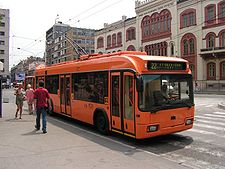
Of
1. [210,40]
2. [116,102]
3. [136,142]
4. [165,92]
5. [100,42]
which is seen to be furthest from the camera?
[100,42]

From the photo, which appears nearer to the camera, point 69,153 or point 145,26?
point 69,153

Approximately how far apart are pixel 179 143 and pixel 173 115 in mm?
907

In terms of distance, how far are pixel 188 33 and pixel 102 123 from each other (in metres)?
42.1

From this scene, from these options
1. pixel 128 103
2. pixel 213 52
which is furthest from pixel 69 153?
pixel 213 52

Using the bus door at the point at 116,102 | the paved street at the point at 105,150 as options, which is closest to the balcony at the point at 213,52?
the paved street at the point at 105,150

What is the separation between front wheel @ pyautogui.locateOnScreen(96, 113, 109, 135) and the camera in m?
10.0

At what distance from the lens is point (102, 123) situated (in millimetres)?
10344

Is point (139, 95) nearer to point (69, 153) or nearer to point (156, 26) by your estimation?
point (69, 153)

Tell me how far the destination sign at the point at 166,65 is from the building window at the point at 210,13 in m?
39.3

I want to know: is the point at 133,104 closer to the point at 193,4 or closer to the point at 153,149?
the point at 153,149

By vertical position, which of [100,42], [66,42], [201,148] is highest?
[66,42]

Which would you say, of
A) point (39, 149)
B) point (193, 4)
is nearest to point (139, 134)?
point (39, 149)

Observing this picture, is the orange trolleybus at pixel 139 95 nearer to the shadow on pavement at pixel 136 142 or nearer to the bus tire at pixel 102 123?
the bus tire at pixel 102 123

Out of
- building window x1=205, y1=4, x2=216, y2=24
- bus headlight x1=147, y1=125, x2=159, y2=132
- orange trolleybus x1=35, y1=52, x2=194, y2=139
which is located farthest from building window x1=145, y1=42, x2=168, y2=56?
bus headlight x1=147, y1=125, x2=159, y2=132
